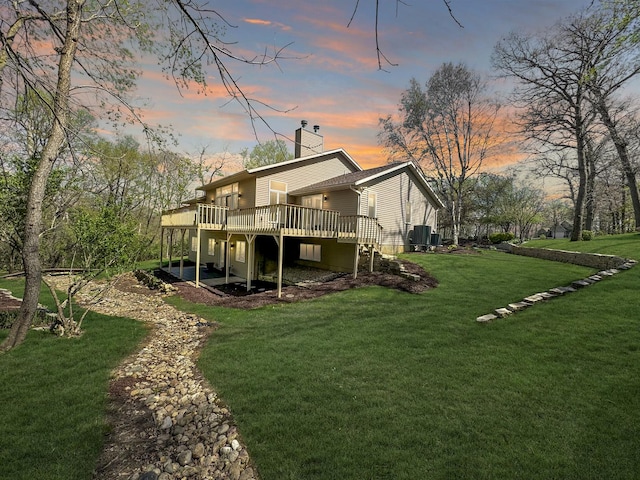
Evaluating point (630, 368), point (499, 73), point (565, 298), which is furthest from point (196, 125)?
point (499, 73)

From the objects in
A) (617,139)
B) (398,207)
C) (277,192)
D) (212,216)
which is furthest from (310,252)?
(617,139)

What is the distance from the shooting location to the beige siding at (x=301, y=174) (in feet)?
51.3

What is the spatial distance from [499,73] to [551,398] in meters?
21.6

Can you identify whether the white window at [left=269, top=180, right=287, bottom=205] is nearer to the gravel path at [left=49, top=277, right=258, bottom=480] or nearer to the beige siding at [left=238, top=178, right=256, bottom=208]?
the beige siding at [left=238, top=178, right=256, bottom=208]

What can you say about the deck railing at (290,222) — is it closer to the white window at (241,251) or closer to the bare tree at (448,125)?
the white window at (241,251)

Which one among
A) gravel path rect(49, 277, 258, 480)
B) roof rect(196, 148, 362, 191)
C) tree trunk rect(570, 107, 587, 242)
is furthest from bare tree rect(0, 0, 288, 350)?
tree trunk rect(570, 107, 587, 242)

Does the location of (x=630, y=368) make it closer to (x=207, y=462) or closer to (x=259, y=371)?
(x=259, y=371)

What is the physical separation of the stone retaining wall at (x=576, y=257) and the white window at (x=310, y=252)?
1275cm

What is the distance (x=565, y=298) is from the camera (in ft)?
28.0

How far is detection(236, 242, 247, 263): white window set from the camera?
17266mm

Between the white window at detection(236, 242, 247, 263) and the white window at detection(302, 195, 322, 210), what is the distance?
14.6 feet

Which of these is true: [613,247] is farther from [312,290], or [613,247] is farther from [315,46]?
[315,46]

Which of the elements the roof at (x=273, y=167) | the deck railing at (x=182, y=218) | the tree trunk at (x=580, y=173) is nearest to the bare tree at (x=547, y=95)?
the tree trunk at (x=580, y=173)

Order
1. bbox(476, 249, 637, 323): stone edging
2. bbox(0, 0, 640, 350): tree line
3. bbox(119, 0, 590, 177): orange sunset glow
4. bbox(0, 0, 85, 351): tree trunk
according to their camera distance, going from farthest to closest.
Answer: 1. bbox(476, 249, 637, 323): stone edging
2. bbox(0, 0, 85, 351): tree trunk
3. bbox(0, 0, 640, 350): tree line
4. bbox(119, 0, 590, 177): orange sunset glow
